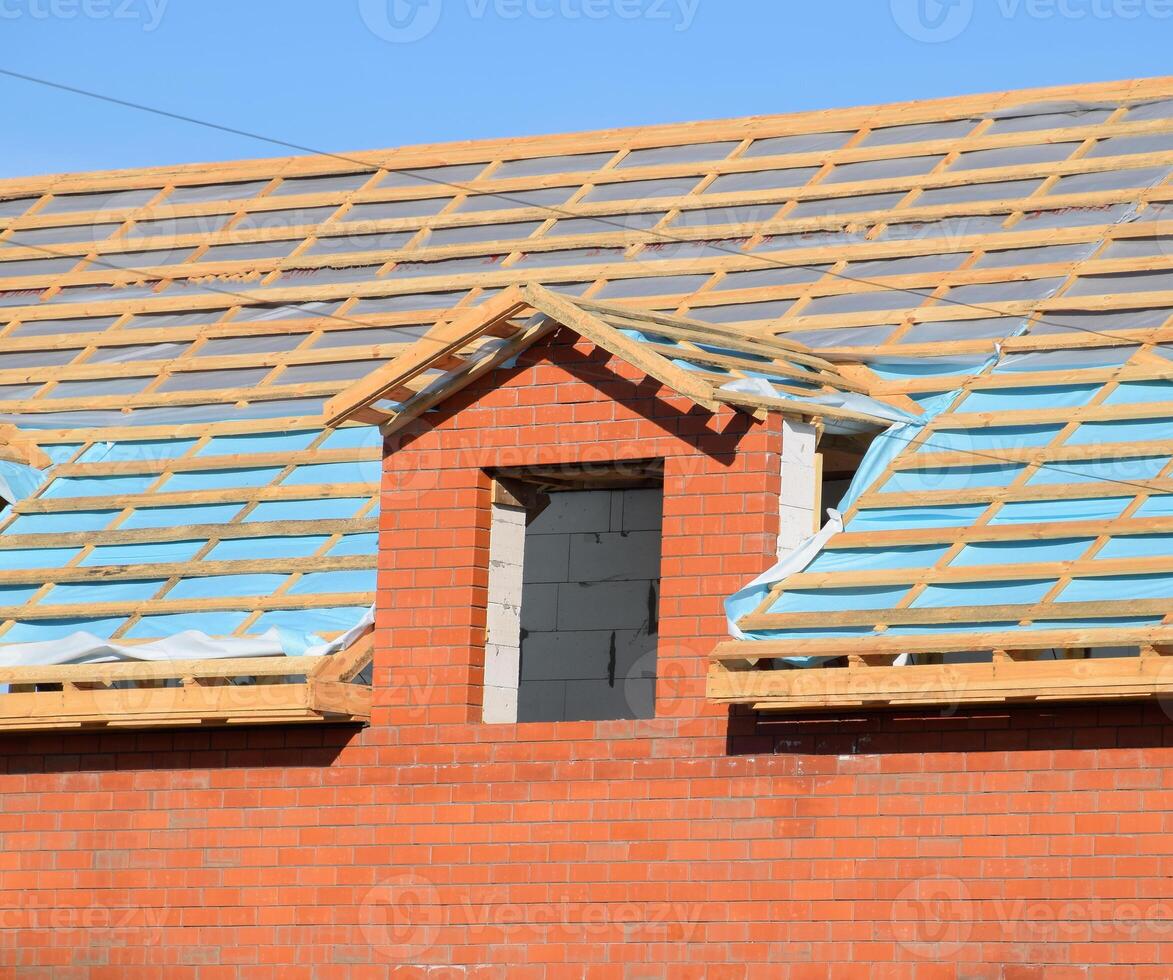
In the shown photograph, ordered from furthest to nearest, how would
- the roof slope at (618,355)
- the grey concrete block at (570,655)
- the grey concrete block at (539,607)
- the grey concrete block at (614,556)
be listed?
the grey concrete block at (539,607)
the grey concrete block at (570,655)
the grey concrete block at (614,556)
the roof slope at (618,355)

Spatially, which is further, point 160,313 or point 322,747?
point 160,313

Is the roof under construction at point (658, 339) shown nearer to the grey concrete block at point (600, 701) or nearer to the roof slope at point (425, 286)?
the roof slope at point (425, 286)

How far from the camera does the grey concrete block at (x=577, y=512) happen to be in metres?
17.5

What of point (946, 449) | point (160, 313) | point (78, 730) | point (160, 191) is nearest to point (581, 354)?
point (946, 449)

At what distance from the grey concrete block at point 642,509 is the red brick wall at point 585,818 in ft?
9.33

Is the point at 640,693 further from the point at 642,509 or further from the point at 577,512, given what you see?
the point at 577,512

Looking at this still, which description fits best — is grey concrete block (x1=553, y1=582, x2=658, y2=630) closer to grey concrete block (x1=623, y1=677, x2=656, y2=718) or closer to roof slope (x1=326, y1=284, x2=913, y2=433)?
grey concrete block (x1=623, y1=677, x2=656, y2=718)

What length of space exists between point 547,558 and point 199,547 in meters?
3.42

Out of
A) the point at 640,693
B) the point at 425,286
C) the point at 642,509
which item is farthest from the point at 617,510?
the point at 425,286

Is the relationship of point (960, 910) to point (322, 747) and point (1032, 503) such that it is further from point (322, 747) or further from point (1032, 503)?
point (322, 747)

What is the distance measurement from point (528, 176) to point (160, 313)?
3.51 meters

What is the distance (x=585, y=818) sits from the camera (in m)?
13.4

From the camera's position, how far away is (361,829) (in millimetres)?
14094

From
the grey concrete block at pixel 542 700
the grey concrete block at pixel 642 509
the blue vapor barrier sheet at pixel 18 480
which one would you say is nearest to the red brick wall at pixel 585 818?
the blue vapor barrier sheet at pixel 18 480
